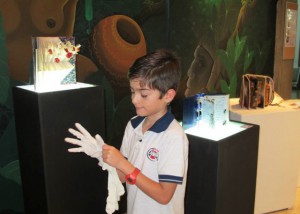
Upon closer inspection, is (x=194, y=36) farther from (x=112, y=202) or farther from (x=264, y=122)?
Result: (x=112, y=202)

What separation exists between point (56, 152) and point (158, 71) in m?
0.77

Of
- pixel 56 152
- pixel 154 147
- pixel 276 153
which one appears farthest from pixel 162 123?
pixel 276 153

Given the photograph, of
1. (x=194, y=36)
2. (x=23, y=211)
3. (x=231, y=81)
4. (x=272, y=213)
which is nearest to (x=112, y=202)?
(x=23, y=211)

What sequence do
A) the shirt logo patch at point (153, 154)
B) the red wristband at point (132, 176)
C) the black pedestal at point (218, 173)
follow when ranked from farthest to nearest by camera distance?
1. the black pedestal at point (218, 173)
2. the shirt logo patch at point (153, 154)
3. the red wristband at point (132, 176)

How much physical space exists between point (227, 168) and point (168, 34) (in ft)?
4.80

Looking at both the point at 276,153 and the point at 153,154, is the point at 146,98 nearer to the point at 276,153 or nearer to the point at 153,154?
the point at 153,154

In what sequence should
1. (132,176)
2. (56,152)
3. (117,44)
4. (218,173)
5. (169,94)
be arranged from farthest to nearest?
(117,44) → (218,173) → (56,152) → (169,94) → (132,176)

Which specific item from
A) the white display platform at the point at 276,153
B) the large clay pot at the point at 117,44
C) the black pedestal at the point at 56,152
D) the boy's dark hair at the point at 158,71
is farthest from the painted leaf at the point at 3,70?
the white display platform at the point at 276,153

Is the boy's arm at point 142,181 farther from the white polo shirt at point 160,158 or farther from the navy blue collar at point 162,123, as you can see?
the navy blue collar at point 162,123

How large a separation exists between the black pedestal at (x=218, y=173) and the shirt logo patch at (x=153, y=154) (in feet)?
2.08

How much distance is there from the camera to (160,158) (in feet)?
4.36

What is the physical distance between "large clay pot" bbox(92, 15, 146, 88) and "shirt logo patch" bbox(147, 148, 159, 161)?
50.0 inches

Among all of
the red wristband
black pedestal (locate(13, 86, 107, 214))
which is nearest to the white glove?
the red wristband

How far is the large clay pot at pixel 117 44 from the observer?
2.44 m
